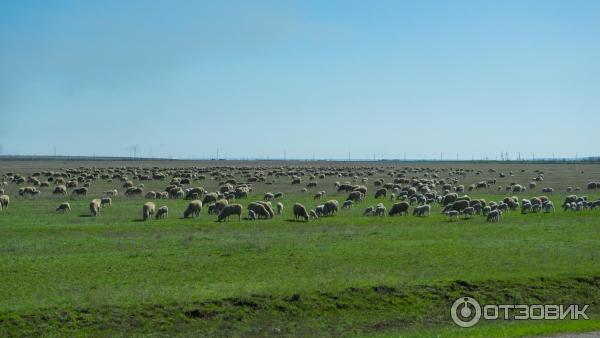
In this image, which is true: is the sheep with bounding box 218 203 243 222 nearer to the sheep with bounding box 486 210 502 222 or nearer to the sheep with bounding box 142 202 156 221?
the sheep with bounding box 142 202 156 221

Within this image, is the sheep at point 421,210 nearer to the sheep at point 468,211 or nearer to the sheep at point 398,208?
the sheep at point 398,208

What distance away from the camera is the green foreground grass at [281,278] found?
15.8m

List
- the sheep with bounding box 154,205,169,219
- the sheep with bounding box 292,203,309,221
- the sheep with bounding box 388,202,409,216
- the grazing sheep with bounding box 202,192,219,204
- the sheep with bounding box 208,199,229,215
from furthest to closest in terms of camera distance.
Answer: the grazing sheep with bounding box 202,192,219,204
the sheep with bounding box 208,199,229,215
the sheep with bounding box 388,202,409,216
the sheep with bounding box 154,205,169,219
the sheep with bounding box 292,203,309,221

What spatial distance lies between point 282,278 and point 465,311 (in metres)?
5.53

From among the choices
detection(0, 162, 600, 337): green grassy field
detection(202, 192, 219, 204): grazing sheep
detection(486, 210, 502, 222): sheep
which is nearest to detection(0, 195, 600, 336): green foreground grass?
detection(0, 162, 600, 337): green grassy field

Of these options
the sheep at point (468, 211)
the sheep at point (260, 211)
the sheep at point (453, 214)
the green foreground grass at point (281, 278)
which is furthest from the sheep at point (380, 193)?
the green foreground grass at point (281, 278)

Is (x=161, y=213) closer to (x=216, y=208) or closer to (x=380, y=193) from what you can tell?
(x=216, y=208)

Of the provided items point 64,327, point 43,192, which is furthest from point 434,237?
point 43,192

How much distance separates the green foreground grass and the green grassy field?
43 millimetres

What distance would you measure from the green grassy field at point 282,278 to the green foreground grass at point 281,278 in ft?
0.14

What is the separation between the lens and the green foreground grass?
15.8 meters

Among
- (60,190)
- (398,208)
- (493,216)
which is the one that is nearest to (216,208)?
(398,208)

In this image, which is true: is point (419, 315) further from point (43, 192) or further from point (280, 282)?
point (43, 192)

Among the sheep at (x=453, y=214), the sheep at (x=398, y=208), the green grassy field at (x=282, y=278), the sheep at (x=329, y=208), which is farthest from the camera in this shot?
the sheep at (x=329, y=208)
